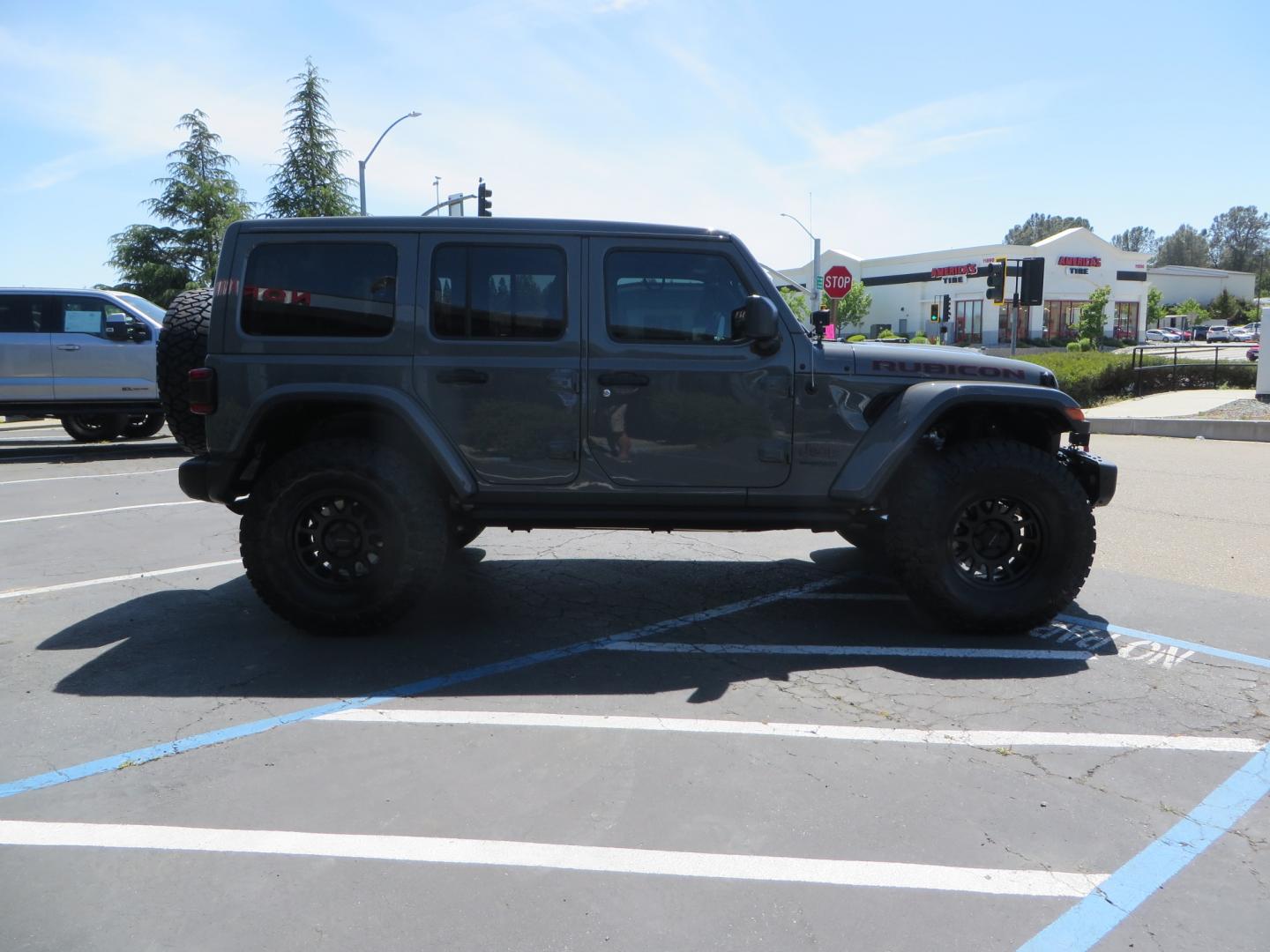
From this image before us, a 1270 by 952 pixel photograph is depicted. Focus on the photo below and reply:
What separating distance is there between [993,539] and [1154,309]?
88.2 meters

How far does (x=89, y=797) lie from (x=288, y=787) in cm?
65

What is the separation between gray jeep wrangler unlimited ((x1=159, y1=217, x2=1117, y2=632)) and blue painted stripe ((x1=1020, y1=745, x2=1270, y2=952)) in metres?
1.71

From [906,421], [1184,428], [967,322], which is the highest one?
[967,322]

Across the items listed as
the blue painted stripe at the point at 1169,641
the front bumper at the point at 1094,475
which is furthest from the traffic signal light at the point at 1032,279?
the blue painted stripe at the point at 1169,641

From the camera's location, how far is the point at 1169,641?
16.2 ft

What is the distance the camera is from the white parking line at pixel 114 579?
584 centimetres

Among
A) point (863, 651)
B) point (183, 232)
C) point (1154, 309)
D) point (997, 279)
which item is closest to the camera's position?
point (863, 651)

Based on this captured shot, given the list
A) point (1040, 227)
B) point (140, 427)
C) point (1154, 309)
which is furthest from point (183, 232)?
point (1040, 227)

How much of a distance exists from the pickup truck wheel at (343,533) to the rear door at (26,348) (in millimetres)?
10310

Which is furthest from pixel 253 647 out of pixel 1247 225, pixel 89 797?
pixel 1247 225

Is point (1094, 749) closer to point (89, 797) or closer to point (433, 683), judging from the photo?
Answer: point (433, 683)

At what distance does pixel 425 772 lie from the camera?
341cm

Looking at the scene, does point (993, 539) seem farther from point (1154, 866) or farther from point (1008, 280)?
point (1008, 280)

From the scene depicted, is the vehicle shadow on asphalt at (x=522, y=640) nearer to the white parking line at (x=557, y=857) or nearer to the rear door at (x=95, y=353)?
the white parking line at (x=557, y=857)
